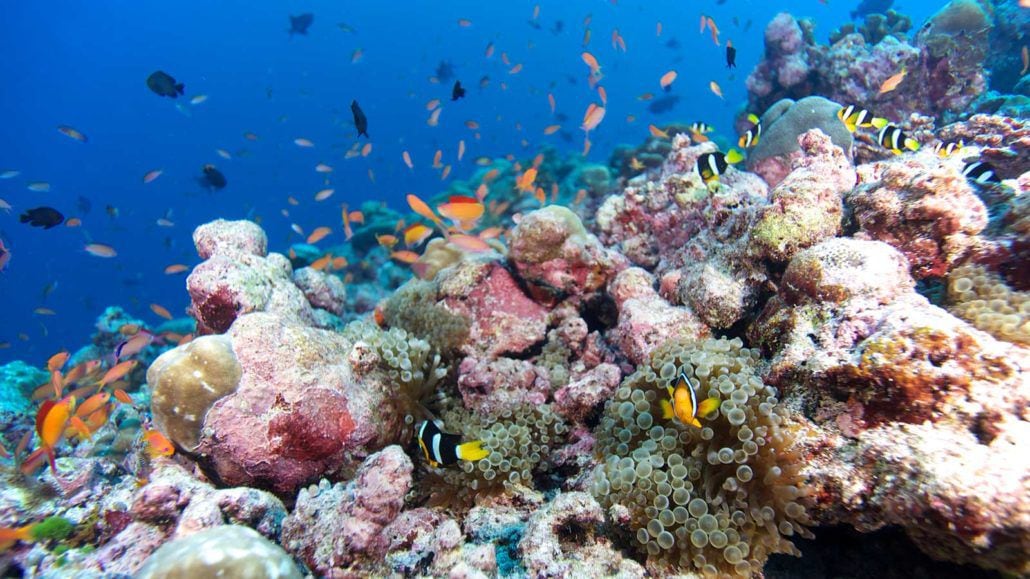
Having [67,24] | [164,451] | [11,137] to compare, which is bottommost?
[164,451]

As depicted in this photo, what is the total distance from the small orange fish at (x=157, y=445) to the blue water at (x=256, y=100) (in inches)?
2607

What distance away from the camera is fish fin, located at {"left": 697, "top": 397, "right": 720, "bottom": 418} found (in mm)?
2662

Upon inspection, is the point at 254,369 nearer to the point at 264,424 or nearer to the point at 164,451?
the point at 264,424

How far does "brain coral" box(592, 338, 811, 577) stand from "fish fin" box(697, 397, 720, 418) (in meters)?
0.05

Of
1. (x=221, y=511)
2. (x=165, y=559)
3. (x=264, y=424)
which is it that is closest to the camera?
(x=165, y=559)

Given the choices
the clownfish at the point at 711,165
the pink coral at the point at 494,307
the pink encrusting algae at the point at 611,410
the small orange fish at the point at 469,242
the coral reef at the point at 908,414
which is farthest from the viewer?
the small orange fish at the point at 469,242

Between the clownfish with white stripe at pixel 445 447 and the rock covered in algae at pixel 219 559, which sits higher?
the clownfish with white stripe at pixel 445 447

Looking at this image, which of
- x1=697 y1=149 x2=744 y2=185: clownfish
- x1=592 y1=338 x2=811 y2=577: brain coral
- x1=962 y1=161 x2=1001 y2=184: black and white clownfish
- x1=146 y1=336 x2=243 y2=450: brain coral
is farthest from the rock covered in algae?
x1=962 y1=161 x2=1001 y2=184: black and white clownfish

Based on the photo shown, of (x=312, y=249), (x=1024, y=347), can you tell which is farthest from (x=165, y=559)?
(x=312, y=249)

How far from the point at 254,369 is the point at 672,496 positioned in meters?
3.16

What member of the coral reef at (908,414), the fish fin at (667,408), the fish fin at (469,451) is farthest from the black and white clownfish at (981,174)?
the fish fin at (469,451)

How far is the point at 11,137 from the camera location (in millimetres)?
77438

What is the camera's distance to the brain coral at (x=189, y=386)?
3539 millimetres

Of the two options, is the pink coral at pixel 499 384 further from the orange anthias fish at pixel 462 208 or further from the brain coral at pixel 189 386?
the orange anthias fish at pixel 462 208
